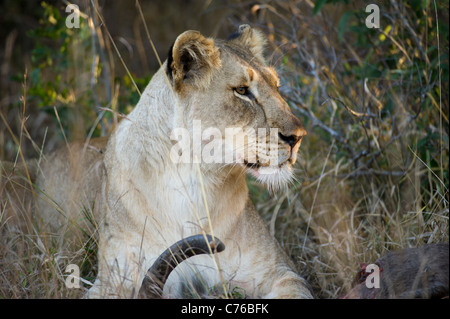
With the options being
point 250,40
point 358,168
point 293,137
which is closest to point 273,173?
point 293,137

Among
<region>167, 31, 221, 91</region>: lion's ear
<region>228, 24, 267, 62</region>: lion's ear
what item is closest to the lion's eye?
<region>167, 31, 221, 91</region>: lion's ear

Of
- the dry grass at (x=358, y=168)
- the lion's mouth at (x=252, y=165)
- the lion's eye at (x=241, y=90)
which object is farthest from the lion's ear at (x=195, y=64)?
the dry grass at (x=358, y=168)

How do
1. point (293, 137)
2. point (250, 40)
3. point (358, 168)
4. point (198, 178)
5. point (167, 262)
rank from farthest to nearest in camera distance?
1. point (358, 168)
2. point (250, 40)
3. point (198, 178)
4. point (293, 137)
5. point (167, 262)

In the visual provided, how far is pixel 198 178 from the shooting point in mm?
2986

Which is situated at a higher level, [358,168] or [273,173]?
[273,173]

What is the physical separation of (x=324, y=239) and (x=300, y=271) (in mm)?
283

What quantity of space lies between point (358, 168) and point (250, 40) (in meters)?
1.28

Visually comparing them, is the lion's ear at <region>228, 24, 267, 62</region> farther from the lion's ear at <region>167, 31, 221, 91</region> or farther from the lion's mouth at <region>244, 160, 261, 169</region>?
the lion's mouth at <region>244, 160, 261, 169</region>

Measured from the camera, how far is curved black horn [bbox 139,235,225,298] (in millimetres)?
2686

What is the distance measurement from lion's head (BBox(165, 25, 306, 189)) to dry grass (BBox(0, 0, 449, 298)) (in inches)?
23.3

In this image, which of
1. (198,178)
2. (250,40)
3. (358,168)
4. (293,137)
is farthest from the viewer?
(358,168)

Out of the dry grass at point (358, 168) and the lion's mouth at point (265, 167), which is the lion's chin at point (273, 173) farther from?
the dry grass at point (358, 168)

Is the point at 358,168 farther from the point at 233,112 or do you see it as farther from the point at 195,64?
the point at 195,64

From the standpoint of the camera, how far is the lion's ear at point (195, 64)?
288cm
